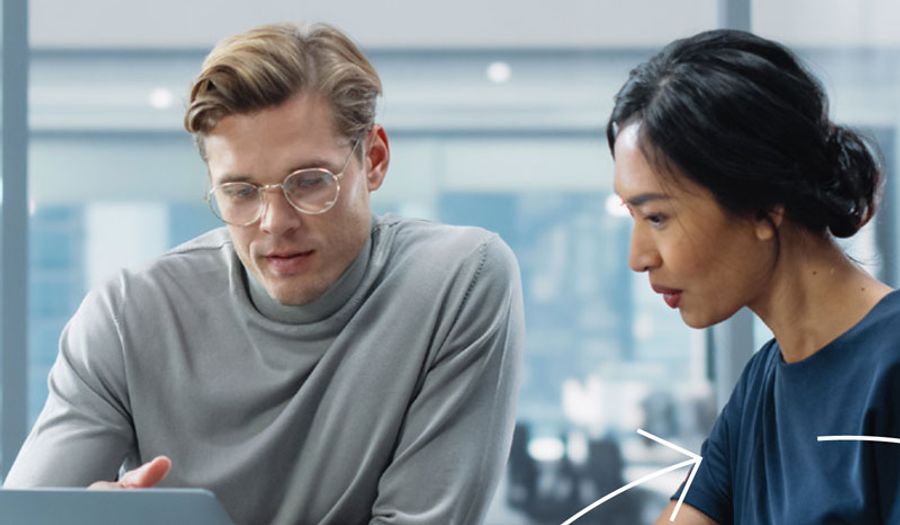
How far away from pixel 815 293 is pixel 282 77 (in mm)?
713

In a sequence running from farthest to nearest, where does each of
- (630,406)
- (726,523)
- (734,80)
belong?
1. (630,406)
2. (726,523)
3. (734,80)

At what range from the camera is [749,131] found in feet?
4.18

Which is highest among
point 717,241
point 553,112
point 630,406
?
point 553,112

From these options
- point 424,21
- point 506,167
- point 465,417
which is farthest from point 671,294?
point 424,21

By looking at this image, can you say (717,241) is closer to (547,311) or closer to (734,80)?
(734,80)

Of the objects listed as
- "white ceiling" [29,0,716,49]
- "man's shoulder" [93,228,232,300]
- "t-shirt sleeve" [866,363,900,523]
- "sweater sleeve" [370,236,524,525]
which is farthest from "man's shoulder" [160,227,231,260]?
"white ceiling" [29,0,716,49]

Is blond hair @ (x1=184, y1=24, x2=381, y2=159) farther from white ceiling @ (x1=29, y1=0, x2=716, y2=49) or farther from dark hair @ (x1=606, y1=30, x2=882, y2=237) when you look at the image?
white ceiling @ (x1=29, y1=0, x2=716, y2=49)

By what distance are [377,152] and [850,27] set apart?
227 cm

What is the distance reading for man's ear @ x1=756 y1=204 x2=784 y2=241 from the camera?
4.29ft

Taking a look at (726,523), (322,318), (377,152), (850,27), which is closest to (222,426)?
(322,318)

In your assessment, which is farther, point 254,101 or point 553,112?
point 553,112

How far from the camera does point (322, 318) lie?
172cm

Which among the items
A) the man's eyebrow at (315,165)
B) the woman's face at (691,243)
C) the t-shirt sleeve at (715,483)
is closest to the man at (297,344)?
the man's eyebrow at (315,165)

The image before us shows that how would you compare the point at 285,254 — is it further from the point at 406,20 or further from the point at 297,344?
the point at 406,20
